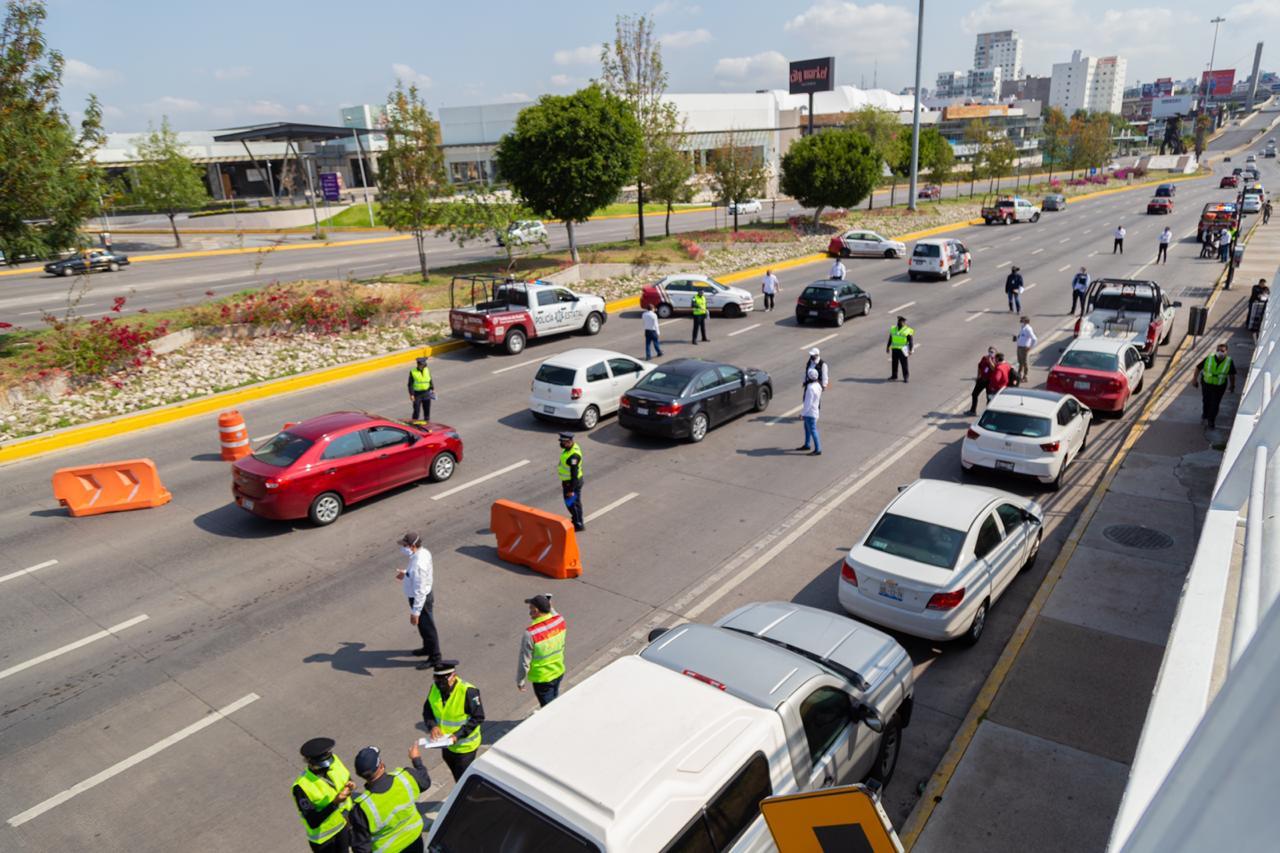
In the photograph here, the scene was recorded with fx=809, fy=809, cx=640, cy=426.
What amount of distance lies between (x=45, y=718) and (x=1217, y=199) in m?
82.7

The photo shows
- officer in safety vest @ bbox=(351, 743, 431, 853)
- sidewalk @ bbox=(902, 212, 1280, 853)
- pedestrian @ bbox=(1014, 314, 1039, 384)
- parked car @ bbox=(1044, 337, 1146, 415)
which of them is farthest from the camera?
pedestrian @ bbox=(1014, 314, 1039, 384)

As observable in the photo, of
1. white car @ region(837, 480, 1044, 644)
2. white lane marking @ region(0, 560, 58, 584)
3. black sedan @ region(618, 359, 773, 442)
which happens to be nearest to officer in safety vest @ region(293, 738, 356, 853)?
white car @ region(837, 480, 1044, 644)

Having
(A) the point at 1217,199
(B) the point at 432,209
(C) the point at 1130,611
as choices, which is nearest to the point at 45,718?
(C) the point at 1130,611

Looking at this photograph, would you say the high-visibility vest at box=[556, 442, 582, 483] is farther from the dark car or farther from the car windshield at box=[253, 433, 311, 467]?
the dark car

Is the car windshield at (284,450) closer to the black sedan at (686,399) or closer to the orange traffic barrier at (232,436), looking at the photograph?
the orange traffic barrier at (232,436)

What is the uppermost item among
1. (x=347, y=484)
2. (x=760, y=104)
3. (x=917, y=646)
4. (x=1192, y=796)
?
(x=760, y=104)

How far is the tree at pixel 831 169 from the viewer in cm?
4566

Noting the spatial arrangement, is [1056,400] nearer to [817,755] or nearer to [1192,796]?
[817,755]

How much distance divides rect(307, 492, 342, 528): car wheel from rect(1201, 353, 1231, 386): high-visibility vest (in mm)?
16002

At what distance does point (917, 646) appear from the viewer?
9.53m

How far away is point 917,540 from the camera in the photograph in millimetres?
9555

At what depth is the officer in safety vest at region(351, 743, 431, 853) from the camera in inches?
225

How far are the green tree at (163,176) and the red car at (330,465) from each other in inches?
1738

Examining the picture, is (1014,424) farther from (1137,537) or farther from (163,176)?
(163,176)
